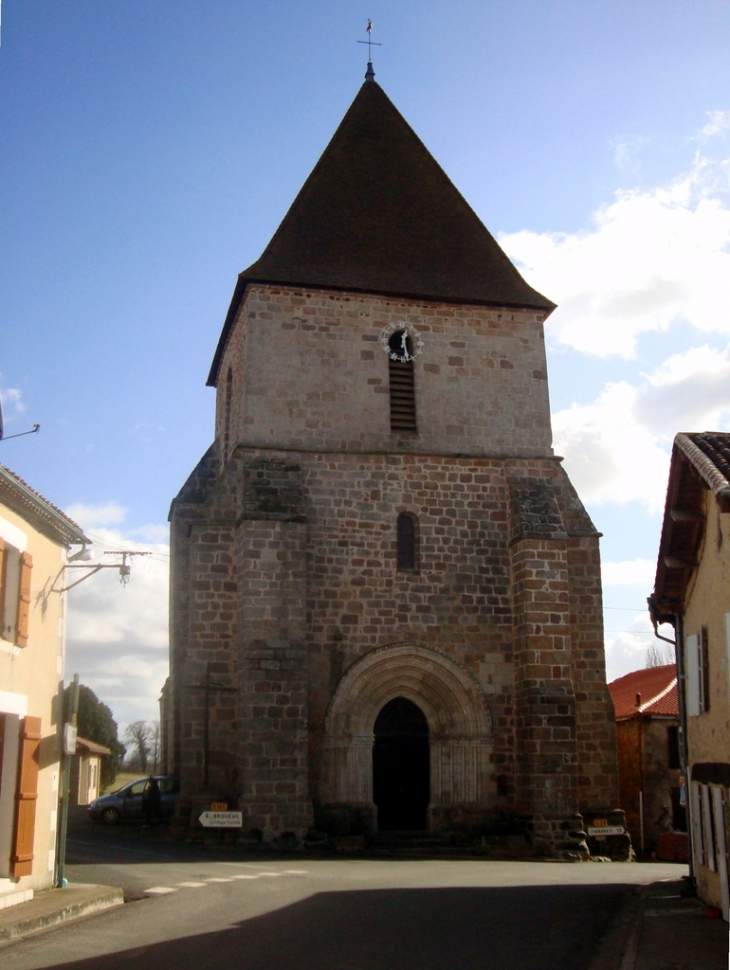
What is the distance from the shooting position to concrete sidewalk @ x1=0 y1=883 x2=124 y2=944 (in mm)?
9805

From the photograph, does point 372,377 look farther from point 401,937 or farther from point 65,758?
point 401,937

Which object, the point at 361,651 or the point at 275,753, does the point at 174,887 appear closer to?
the point at 275,753

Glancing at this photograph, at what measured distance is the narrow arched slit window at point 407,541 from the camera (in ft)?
66.4

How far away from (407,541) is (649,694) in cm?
1178

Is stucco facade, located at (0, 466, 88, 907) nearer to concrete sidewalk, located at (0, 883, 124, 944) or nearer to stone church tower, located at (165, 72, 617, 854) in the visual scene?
concrete sidewalk, located at (0, 883, 124, 944)

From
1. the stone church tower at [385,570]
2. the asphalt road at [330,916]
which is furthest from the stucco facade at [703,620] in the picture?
the stone church tower at [385,570]

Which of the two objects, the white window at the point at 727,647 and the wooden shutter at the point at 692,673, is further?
the wooden shutter at the point at 692,673

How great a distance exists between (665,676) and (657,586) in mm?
18552

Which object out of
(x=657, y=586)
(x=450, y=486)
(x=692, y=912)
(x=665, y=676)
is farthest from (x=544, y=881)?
(x=665, y=676)

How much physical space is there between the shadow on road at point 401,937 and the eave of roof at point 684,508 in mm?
3792

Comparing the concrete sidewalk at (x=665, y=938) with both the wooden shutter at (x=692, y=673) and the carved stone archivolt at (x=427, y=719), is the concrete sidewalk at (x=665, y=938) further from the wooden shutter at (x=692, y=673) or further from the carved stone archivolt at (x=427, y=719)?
the carved stone archivolt at (x=427, y=719)

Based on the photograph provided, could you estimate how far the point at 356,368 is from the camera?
2091 cm

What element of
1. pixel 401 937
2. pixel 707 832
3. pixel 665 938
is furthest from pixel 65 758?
pixel 707 832

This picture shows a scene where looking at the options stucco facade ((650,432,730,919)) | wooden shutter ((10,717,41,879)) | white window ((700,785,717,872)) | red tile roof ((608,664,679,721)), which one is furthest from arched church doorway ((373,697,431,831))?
wooden shutter ((10,717,41,879))
